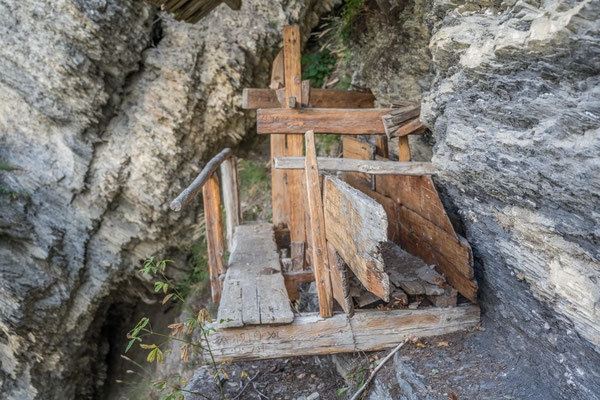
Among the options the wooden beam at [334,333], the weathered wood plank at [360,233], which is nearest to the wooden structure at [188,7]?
the weathered wood plank at [360,233]

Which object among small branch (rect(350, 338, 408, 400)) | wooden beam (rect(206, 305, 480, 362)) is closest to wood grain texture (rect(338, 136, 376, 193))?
wooden beam (rect(206, 305, 480, 362))

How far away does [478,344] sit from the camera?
261 cm

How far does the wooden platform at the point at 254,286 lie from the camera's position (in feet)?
8.49

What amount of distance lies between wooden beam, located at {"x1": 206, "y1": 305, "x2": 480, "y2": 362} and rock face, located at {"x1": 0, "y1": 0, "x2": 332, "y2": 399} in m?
4.91

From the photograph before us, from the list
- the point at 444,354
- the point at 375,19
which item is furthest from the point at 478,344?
the point at 375,19

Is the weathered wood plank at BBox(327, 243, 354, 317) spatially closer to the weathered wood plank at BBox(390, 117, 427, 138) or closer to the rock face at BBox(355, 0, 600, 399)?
the rock face at BBox(355, 0, 600, 399)

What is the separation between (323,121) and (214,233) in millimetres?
1616

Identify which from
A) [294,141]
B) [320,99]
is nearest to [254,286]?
[294,141]

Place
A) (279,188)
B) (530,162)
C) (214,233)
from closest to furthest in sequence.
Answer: (530,162) → (214,233) → (279,188)

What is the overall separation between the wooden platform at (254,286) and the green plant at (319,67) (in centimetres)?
474

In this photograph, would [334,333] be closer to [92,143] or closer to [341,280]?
[341,280]

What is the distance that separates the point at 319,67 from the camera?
321 inches

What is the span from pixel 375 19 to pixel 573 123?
3.95 meters

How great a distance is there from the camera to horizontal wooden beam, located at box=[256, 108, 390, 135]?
11.1 feet
